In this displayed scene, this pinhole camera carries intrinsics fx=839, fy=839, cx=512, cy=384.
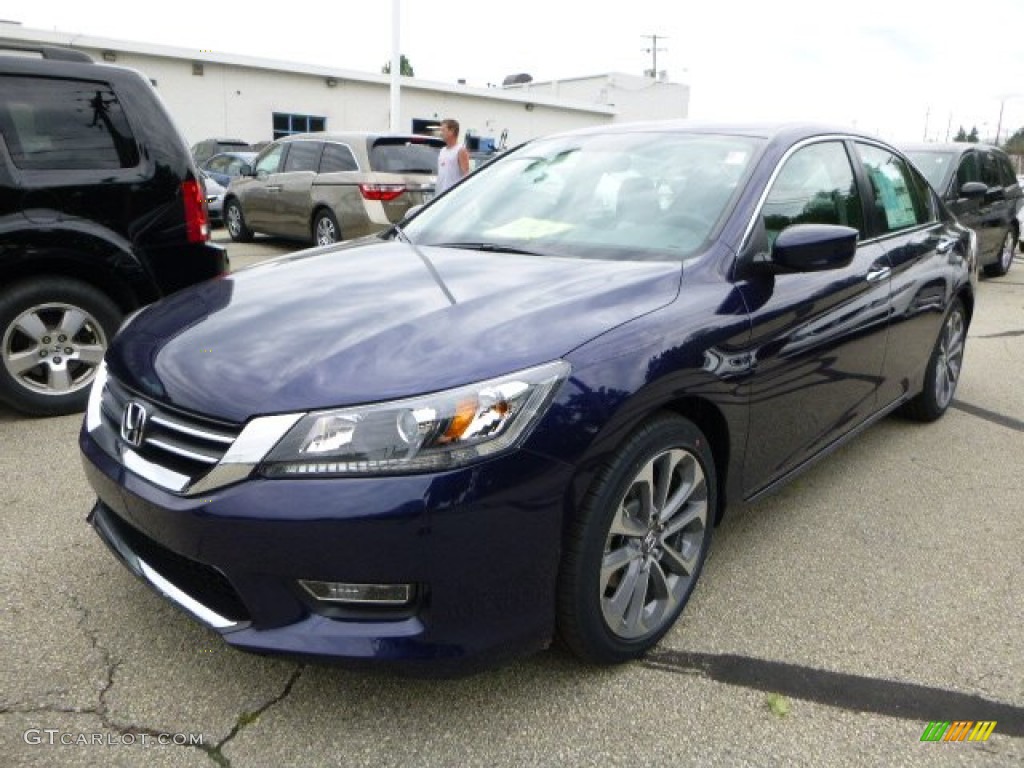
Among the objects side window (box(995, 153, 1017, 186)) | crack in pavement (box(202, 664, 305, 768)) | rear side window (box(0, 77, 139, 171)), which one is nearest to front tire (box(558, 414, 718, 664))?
crack in pavement (box(202, 664, 305, 768))

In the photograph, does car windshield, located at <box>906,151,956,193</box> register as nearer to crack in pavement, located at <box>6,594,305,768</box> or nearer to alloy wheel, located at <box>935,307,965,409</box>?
alloy wheel, located at <box>935,307,965,409</box>

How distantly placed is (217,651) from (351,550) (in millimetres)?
852

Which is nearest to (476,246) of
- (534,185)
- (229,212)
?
(534,185)

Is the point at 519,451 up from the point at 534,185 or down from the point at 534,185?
down

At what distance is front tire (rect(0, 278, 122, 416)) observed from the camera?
14.4 ft

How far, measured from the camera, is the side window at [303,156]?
11.1 metres

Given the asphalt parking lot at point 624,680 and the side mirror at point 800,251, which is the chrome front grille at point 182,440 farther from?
the side mirror at point 800,251

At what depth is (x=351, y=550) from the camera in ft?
6.20

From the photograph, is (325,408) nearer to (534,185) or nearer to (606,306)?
(606,306)

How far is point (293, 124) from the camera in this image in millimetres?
28828

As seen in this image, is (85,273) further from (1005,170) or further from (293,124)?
(293,124)

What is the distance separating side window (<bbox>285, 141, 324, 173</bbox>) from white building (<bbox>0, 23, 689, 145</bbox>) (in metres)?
11.0

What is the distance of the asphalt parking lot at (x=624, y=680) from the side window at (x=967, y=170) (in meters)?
6.98

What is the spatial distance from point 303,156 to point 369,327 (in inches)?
386
